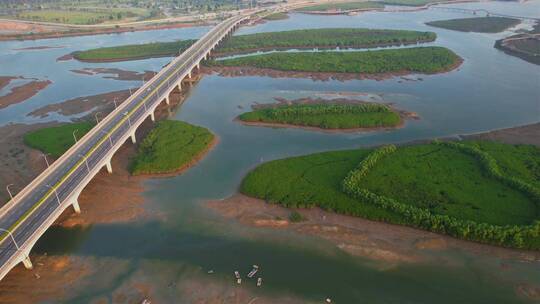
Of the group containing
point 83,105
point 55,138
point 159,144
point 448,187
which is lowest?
point 448,187

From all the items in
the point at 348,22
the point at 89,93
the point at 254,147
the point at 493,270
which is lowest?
the point at 493,270

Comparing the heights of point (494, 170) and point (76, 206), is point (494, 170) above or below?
above

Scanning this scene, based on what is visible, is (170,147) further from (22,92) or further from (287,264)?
(22,92)

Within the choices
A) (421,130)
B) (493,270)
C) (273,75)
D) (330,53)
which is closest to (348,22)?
(330,53)

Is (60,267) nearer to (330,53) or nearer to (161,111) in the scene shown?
(161,111)

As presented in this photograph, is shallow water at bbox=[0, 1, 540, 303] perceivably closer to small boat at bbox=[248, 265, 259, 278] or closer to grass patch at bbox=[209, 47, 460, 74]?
small boat at bbox=[248, 265, 259, 278]

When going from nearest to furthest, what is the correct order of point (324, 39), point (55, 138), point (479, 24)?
point (55, 138) → point (324, 39) → point (479, 24)

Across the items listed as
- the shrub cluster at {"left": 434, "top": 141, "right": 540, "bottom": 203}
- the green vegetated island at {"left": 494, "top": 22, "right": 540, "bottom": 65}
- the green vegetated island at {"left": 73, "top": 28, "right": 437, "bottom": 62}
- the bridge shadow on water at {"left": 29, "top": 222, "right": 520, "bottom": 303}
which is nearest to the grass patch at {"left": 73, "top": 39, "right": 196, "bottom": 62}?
the green vegetated island at {"left": 73, "top": 28, "right": 437, "bottom": 62}

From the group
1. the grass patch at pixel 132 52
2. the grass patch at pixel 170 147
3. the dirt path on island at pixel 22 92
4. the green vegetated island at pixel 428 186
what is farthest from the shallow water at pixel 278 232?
the grass patch at pixel 132 52

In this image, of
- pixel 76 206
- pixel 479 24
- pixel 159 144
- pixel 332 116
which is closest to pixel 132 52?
pixel 159 144
